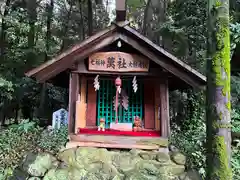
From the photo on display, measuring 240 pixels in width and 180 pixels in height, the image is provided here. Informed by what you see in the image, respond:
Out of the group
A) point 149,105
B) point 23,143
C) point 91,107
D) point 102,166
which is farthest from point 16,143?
point 149,105

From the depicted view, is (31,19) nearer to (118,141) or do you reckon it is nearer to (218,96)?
(118,141)

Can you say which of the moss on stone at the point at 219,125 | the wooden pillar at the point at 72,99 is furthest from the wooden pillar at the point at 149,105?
the moss on stone at the point at 219,125

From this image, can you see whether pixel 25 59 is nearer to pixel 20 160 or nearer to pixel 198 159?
pixel 20 160

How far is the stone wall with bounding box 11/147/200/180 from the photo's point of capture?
207 inches

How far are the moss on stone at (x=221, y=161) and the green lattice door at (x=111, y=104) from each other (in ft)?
14.5

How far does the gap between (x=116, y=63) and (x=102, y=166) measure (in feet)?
9.11

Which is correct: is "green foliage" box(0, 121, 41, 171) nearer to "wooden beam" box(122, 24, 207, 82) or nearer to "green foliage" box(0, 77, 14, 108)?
"green foliage" box(0, 77, 14, 108)

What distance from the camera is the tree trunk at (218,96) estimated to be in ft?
11.0

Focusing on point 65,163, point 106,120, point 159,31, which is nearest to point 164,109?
point 106,120

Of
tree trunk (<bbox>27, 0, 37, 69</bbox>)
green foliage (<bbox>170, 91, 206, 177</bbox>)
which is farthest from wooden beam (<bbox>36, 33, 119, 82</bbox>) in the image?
tree trunk (<bbox>27, 0, 37, 69</bbox>)

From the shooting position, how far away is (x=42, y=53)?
11352 millimetres

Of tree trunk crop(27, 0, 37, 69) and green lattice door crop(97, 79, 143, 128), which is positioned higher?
tree trunk crop(27, 0, 37, 69)

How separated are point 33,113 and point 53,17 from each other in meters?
5.26

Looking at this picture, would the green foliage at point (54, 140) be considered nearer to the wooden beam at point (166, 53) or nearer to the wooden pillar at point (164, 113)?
the wooden pillar at point (164, 113)
